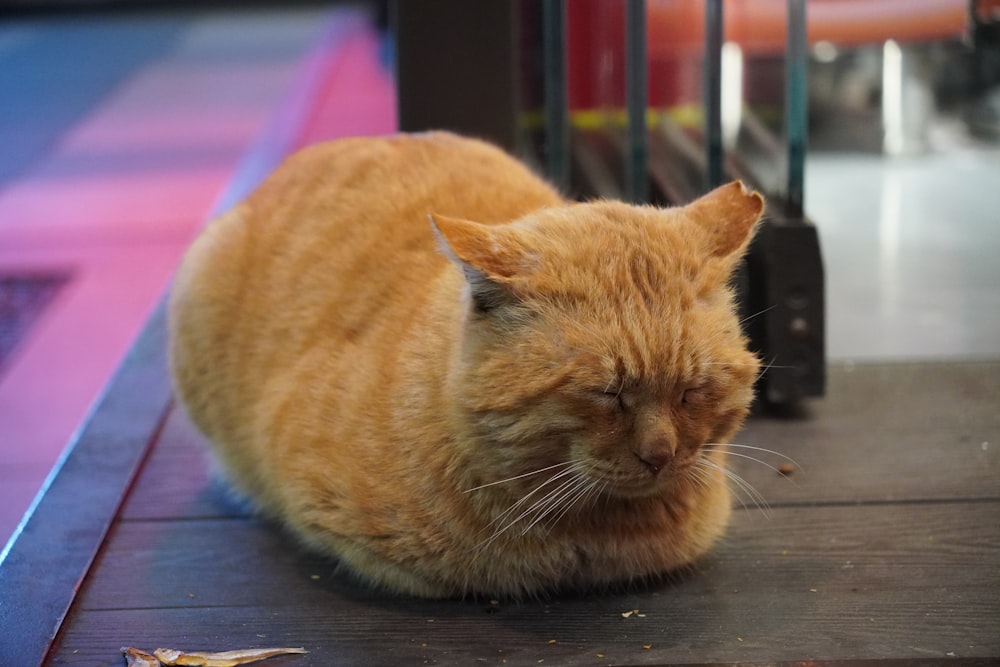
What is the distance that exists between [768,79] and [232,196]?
1802 mm

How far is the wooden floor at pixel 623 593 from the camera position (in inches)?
60.9

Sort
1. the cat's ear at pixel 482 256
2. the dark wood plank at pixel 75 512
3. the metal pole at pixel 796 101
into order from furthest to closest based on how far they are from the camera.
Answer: the metal pole at pixel 796 101 < the dark wood plank at pixel 75 512 < the cat's ear at pixel 482 256

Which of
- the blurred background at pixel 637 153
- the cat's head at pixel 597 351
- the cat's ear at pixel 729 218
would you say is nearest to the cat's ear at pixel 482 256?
the cat's head at pixel 597 351

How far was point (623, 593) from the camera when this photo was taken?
1672mm

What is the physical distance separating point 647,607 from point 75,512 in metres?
1.01

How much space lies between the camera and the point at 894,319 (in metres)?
2.94

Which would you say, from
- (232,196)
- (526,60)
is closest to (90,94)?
(232,196)

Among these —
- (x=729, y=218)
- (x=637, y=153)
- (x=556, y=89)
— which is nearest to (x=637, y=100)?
(x=637, y=153)

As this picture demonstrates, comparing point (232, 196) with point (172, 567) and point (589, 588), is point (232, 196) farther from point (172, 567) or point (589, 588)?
point (589, 588)

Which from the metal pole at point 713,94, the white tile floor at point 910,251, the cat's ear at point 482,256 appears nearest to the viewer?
the cat's ear at point 482,256

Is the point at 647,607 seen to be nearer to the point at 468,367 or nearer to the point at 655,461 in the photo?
the point at 655,461

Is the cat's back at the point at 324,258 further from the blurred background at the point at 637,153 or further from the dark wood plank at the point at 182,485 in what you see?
the blurred background at the point at 637,153

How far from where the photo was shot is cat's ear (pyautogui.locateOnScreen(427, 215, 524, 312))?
1.37 m

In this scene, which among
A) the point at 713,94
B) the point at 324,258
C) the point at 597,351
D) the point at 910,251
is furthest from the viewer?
the point at 910,251
